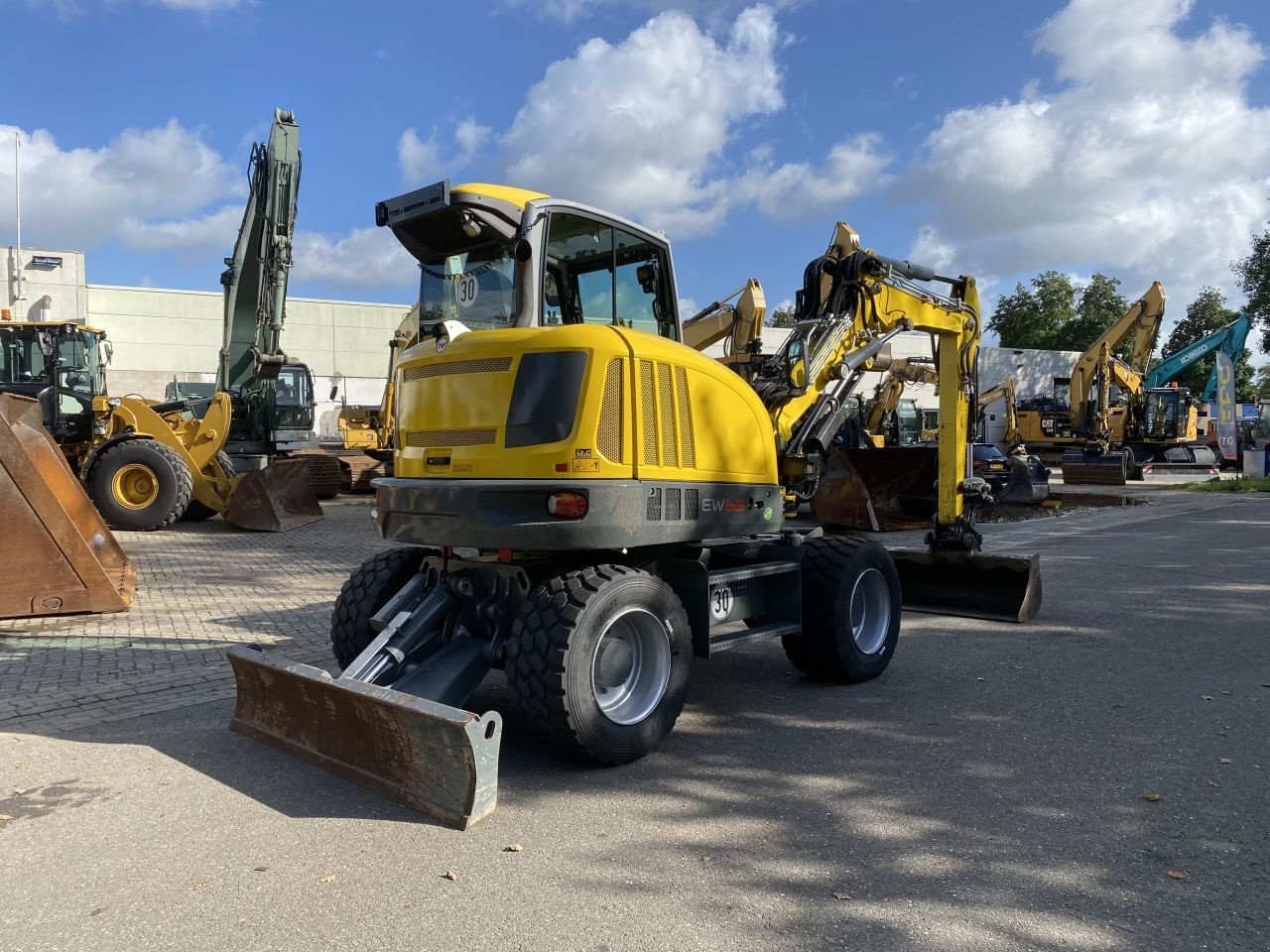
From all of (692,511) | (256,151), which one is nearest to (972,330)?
(692,511)

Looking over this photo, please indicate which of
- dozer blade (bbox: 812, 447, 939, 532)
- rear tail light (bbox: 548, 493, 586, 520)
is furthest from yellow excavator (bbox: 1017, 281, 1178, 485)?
rear tail light (bbox: 548, 493, 586, 520)

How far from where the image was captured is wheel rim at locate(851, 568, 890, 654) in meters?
6.30

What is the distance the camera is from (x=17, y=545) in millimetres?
7527

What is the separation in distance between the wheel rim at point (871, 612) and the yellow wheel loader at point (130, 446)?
10.3 metres

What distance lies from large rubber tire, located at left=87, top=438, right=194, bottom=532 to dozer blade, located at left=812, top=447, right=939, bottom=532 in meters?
9.53

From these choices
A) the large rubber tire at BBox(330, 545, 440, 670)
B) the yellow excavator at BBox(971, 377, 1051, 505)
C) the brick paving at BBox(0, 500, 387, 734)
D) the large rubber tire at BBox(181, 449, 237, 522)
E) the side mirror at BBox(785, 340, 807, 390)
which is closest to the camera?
the large rubber tire at BBox(330, 545, 440, 670)

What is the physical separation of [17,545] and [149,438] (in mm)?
6923

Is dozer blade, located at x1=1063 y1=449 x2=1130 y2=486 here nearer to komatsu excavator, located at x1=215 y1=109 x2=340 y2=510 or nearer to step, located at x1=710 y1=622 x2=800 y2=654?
komatsu excavator, located at x1=215 y1=109 x2=340 y2=510

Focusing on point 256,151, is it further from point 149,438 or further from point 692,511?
point 692,511

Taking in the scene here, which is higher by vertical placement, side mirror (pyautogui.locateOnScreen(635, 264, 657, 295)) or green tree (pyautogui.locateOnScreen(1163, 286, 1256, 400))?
green tree (pyautogui.locateOnScreen(1163, 286, 1256, 400))

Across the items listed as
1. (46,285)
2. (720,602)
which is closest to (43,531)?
(720,602)

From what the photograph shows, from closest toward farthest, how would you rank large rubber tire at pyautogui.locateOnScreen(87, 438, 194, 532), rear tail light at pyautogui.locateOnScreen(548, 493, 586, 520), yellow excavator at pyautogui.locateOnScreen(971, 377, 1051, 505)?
rear tail light at pyautogui.locateOnScreen(548, 493, 586, 520) < large rubber tire at pyautogui.locateOnScreen(87, 438, 194, 532) < yellow excavator at pyautogui.locateOnScreen(971, 377, 1051, 505)

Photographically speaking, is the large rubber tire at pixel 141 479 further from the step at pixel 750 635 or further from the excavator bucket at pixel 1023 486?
the excavator bucket at pixel 1023 486

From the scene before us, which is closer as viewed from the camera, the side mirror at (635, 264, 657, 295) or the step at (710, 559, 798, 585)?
the step at (710, 559, 798, 585)
